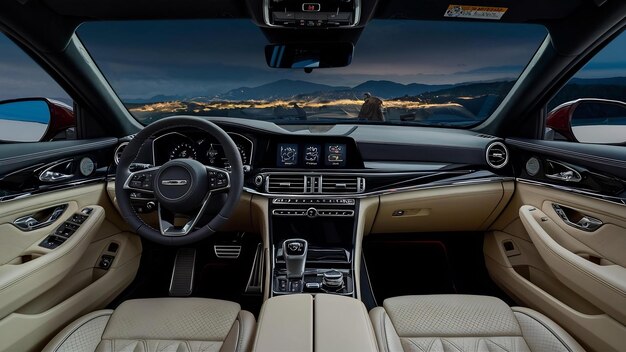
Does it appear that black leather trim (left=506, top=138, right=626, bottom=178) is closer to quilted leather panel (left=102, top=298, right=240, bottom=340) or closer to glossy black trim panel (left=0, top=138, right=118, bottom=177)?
quilted leather panel (left=102, top=298, right=240, bottom=340)

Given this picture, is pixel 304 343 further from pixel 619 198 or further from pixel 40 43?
pixel 40 43

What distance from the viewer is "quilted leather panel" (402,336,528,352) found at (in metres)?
1.74

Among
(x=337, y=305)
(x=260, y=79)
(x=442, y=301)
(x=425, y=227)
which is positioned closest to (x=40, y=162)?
(x=260, y=79)

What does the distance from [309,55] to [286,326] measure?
1625 millimetres

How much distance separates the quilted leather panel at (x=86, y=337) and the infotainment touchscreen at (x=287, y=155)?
1.29 meters

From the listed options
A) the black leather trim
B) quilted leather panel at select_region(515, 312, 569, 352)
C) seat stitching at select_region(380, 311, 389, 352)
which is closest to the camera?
seat stitching at select_region(380, 311, 389, 352)

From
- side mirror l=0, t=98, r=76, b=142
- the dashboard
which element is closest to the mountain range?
the dashboard

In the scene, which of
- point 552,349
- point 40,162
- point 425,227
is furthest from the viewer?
point 425,227

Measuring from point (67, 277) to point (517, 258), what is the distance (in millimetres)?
2540

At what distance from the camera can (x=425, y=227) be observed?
295 cm

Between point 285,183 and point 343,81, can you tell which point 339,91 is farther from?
point 285,183

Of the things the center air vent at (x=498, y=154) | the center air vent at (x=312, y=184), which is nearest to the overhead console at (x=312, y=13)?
the center air vent at (x=312, y=184)

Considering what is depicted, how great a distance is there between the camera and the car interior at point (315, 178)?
1.87m

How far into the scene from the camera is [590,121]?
2.49 m
